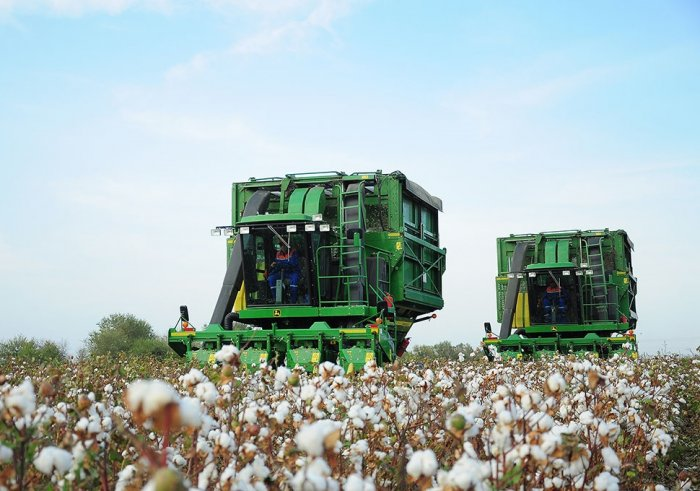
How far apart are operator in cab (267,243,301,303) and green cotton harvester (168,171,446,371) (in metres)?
0.02

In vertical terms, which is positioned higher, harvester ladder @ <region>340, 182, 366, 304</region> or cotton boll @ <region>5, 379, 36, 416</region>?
harvester ladder @ <region>340, 182, 366, 304</region>

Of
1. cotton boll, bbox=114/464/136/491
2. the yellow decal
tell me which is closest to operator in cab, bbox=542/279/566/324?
the yellow decal

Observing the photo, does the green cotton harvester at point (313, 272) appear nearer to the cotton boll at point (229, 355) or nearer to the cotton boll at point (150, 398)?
the cotton boll at point (229, 355)

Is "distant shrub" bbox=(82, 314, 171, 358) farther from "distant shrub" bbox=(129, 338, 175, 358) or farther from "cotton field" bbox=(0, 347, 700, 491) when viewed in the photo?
"cotton field" bbox=(0, 347, 700, 491)

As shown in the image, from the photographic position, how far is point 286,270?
15.2 metres

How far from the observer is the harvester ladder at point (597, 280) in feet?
74.2

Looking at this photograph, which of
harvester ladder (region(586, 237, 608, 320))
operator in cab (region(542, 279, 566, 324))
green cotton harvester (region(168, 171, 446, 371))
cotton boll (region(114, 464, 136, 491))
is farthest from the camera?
harvester ladder (region(586, 237, 608, 320))

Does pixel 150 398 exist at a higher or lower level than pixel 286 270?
lower

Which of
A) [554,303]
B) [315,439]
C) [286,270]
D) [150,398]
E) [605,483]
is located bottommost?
[605,483]

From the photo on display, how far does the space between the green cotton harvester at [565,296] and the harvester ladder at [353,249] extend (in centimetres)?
715

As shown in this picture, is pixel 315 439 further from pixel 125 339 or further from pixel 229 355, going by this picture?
pixel 125 339

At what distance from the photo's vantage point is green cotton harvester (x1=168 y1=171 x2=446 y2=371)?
1445 cm

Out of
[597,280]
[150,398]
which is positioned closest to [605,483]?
[150,398]

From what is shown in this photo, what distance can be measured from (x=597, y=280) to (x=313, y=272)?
1103 centimetres
